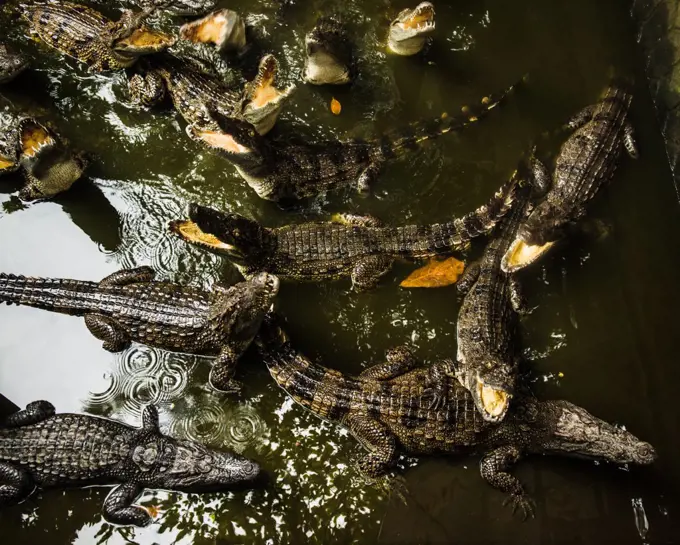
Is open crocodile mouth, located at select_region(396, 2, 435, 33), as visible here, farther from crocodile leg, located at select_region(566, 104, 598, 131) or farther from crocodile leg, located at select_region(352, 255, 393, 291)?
crocodile leg, located at select_region(352, 255, 393, 291)

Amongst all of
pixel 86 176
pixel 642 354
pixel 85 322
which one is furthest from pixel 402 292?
pixel 86 176

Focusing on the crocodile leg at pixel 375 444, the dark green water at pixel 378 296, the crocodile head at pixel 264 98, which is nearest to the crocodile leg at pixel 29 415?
the dark green water at pixel 378 296

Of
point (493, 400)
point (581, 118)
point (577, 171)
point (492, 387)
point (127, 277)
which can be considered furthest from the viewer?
point (581, 118)

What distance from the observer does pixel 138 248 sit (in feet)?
14.5

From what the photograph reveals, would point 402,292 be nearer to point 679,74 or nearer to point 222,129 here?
point 222,129

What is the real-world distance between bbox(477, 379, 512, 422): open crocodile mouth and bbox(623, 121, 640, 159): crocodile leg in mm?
2762

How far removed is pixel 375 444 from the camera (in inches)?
151

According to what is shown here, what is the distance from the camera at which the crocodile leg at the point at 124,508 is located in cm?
368

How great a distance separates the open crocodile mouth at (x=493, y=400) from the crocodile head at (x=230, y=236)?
1796 millimetres

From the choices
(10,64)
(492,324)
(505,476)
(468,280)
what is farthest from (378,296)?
(10,64)

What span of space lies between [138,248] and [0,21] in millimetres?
2709

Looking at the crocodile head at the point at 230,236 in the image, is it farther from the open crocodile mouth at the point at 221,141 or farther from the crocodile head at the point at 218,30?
the crocodile head at the point at 218,30

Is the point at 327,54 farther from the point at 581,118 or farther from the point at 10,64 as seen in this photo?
the point at 10,64

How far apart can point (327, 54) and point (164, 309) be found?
245cm
